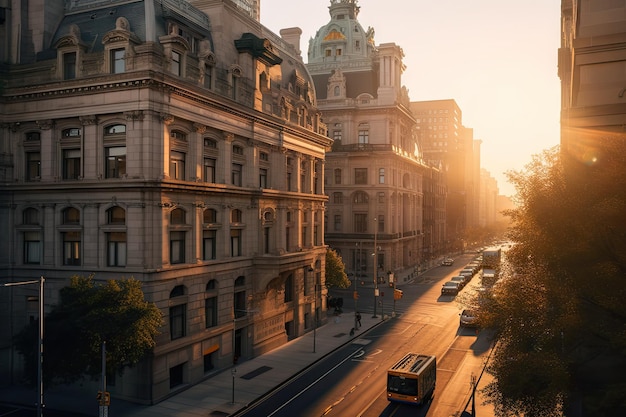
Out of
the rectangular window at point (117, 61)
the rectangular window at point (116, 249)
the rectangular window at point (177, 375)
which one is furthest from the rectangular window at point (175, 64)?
the rectangular window at point (177, 375)

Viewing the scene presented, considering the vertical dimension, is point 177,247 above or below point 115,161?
below

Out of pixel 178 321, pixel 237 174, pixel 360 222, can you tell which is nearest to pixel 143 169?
pixel 178 321

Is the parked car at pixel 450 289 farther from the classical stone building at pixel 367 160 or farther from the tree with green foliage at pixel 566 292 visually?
the tree with green foliage at pixel 566 292

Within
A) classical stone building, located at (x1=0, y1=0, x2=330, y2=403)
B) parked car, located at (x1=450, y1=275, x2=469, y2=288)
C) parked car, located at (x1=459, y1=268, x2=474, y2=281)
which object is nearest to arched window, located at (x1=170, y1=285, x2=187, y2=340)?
classical stone building, located at (x1=0, y1=0, x2=330, y2=403)

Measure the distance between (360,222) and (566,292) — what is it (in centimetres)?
7848

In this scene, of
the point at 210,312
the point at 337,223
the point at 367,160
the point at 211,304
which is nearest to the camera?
the point at 210,312

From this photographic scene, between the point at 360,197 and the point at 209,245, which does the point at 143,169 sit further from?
the point at 360,197

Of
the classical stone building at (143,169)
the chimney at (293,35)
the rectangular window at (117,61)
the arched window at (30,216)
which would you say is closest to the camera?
the classical stone building at (143,169)

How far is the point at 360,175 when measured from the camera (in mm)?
99750

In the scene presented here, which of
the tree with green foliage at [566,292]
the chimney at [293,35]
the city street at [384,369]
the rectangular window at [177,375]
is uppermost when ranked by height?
the chimney at [293,35]

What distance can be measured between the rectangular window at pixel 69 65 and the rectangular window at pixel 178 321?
17.2m

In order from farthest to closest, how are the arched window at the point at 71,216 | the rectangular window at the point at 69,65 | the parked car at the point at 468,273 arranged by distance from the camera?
the parked car at the point at 468,273 → the arched window at the point at 71,216 → the rectangular window at the point at 69,65

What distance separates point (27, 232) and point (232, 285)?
15277mm

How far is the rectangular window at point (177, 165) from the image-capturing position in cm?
3846
